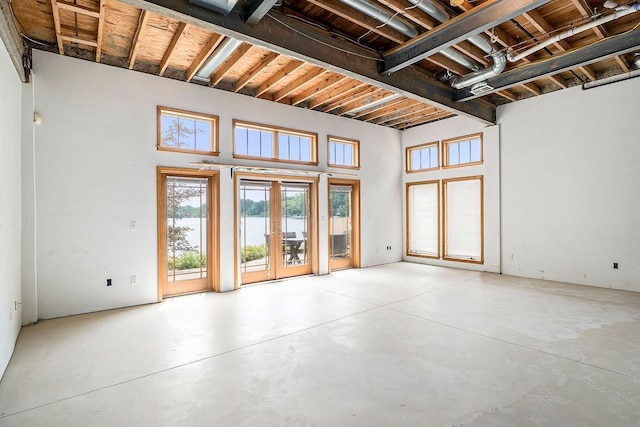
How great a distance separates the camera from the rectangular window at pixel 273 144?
5832mm

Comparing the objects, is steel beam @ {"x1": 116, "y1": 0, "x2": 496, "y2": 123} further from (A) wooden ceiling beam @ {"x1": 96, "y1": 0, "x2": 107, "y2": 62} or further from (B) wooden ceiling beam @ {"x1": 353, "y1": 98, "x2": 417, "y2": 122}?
(B) wooden ceiling beam @ {"x1": 353, "y1": 98, "x2": 417, "y2": 122}

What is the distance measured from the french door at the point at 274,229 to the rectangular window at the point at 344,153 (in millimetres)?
988

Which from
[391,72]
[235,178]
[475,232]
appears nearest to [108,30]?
[235,178]

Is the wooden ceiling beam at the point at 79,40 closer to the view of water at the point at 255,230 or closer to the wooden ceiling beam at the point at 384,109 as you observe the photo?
the view of water at the point at 255,230

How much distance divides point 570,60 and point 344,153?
429 cm

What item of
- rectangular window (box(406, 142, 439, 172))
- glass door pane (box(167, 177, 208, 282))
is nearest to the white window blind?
rectangular window (box(406, 142, 439, 172))

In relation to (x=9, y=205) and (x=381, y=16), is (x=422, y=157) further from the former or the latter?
(x=9, y=205)

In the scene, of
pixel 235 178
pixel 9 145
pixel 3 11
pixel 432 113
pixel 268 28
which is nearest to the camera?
pixel 3 11

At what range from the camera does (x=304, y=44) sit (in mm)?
3729

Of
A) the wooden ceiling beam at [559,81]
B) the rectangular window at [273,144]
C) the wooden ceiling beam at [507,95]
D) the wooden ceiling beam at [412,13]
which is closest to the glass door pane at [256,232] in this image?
the rectangular window at [273,144]

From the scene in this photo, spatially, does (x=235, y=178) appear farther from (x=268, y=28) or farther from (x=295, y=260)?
(x=268, y=28)

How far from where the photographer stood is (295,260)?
21.7ft

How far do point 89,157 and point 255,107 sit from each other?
2805 mm

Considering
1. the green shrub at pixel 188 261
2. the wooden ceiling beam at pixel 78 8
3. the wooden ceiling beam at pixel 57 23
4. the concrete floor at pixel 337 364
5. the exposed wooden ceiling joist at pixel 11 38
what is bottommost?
the concrete floor at pixel 337 364
